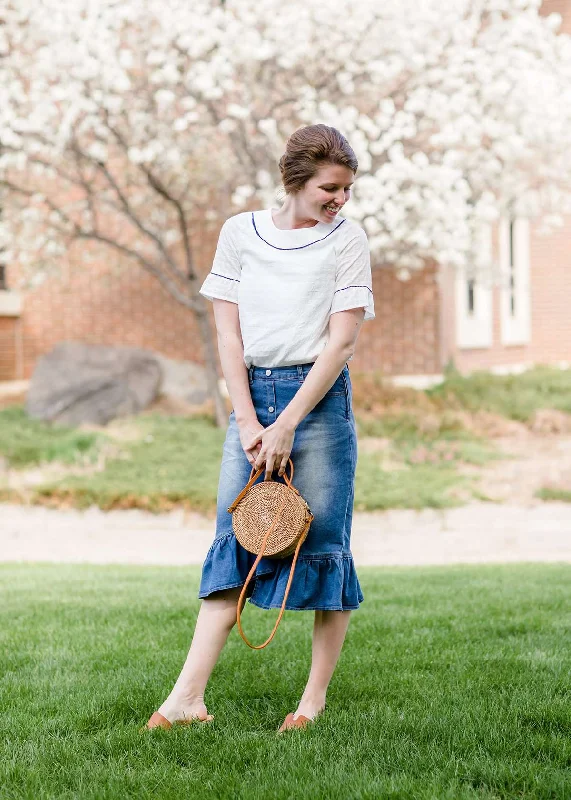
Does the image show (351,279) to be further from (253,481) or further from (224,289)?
(253,481)

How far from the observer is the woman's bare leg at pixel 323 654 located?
3.34 m

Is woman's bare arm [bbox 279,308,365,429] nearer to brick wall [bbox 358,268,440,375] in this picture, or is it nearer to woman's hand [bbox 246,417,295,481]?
woman's hand [bbox 246,417,295,481]

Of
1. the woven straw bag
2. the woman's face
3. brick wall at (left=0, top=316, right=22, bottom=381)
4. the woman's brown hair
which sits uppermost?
brick wall at (left=0, top=316, right=22, bottom=381)

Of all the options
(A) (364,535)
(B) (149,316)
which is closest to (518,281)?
(B) (149,316)

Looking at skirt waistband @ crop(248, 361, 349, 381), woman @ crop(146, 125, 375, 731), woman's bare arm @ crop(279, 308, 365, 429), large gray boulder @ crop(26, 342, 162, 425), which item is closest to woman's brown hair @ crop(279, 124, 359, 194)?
woman @ crop(146, 125, 375, 731)

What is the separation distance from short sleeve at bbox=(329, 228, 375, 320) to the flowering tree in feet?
25.9

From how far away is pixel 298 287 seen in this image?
3225 millimetres

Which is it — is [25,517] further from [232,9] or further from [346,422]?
[346,422]

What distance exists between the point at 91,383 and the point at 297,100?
4.84 meters

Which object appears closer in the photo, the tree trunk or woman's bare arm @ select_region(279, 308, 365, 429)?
woman's bare arm @ select_region(279, 308, 365, 429)

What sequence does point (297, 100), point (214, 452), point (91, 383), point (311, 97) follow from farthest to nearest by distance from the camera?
1. point (91, 383)
2. point (214, 452)
3. point (297, 100)
4. point (311, 97)

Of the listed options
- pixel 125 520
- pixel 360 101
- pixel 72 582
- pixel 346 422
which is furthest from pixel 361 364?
pixel 346 422

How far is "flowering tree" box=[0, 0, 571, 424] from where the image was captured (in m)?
10.9

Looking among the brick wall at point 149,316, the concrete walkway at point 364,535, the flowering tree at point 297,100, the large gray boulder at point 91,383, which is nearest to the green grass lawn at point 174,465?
the concrete walkway at point 364,535
